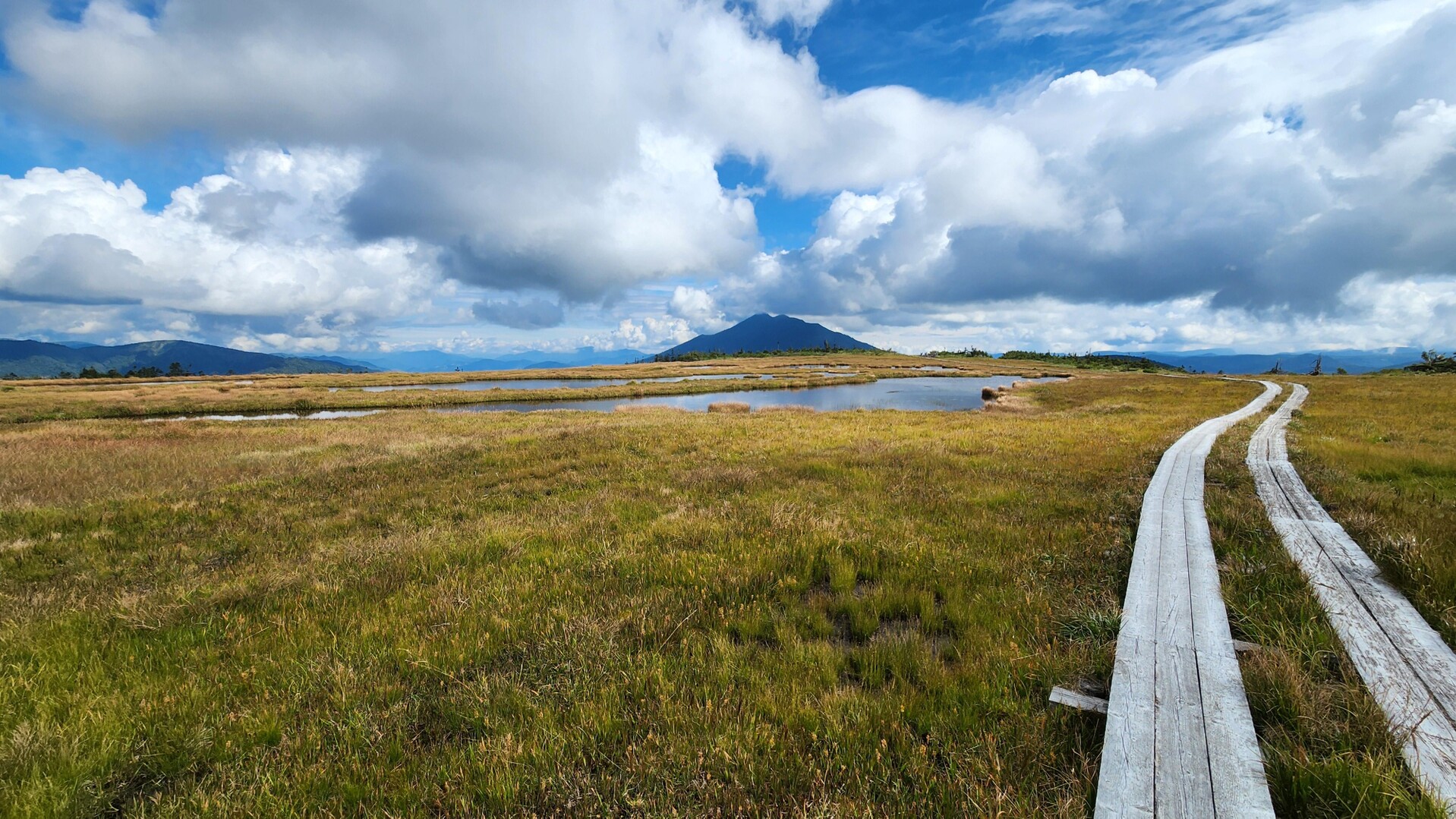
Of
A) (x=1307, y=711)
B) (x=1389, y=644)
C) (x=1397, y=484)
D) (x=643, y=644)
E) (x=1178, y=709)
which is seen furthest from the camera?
(x=1397, y=484)

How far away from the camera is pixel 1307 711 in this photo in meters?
3.31

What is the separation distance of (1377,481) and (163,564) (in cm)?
2292

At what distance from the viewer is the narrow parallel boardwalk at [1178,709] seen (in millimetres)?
2779

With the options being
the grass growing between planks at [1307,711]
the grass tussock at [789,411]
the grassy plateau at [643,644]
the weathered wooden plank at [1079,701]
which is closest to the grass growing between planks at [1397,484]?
the grassy plateau at [643,644]

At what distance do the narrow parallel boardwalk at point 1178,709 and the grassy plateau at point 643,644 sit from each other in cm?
19

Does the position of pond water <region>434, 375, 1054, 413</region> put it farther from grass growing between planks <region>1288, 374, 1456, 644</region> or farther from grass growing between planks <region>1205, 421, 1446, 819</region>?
grass growing between planks <region>1205, 421, 1446, 819</region>

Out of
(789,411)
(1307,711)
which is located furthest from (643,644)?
(789,411)

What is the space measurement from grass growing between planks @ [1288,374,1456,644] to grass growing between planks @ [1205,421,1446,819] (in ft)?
2.66

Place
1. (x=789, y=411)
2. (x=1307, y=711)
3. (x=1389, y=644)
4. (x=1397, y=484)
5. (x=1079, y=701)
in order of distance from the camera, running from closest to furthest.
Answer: (x=1307, y=711)
(x=1079, y=701)
(x=1389, y=644)
(x=1397, y=484)
(x=789, y=411)

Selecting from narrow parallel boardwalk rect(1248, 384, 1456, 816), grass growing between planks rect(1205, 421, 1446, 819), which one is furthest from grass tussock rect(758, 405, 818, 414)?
grass growing between planks rect(1205, 421, 1446, 819)

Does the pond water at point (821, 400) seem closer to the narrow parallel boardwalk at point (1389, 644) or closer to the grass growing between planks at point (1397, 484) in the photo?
the grass growing between planks at point (1397, 484)

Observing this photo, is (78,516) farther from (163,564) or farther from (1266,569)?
(1266,569)

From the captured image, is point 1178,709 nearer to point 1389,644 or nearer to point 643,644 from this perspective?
point 1389,644

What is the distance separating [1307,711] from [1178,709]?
2.46ft
